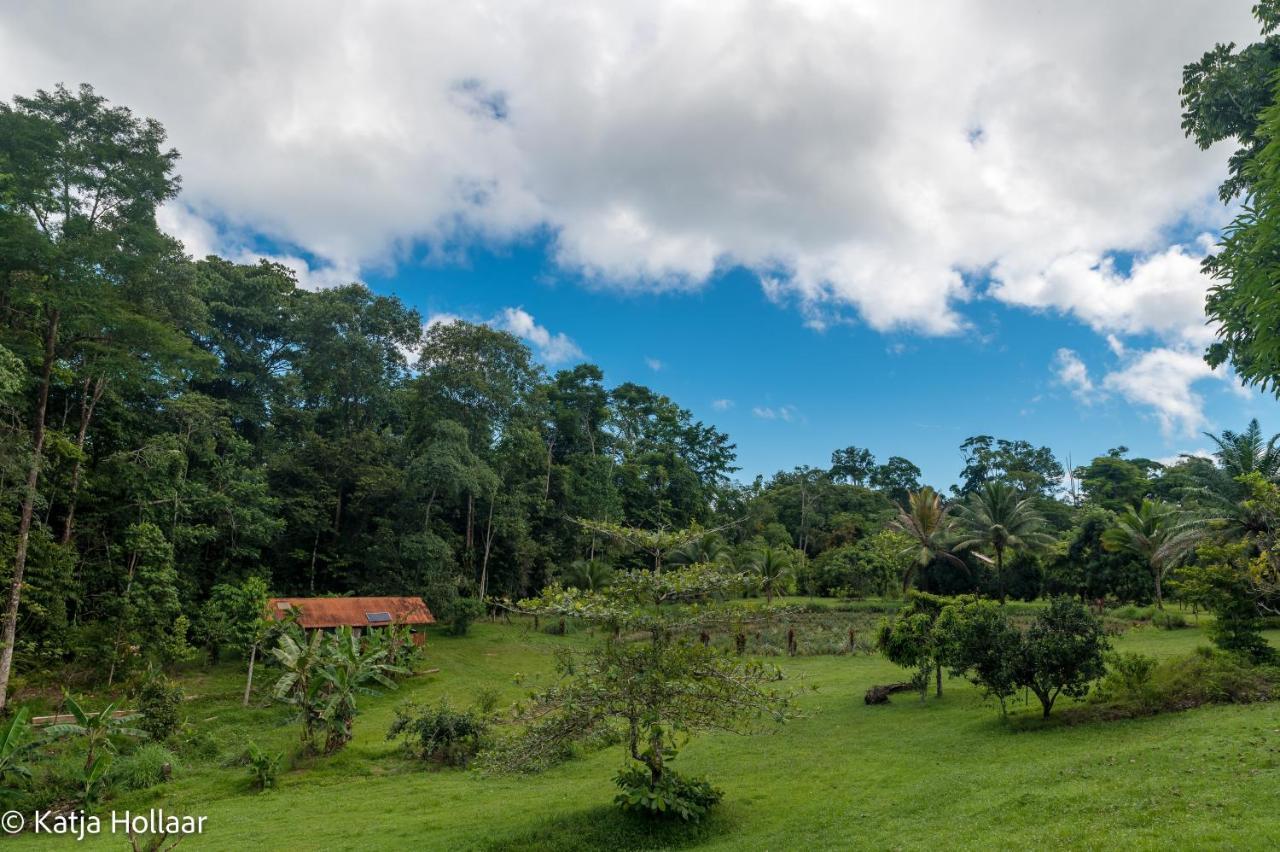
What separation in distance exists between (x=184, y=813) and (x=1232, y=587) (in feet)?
77.7

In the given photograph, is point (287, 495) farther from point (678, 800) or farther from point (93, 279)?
point (678, 800)

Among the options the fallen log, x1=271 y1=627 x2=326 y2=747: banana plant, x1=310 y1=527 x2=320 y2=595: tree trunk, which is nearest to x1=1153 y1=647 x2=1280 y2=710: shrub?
the fallen log

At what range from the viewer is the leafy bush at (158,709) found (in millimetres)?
17891

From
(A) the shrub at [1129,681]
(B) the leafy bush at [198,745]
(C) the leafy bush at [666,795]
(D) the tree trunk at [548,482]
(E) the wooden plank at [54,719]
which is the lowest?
(B) the leafy bush at [198,745]

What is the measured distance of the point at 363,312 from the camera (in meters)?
44.0

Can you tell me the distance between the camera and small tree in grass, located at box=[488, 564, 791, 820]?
32.3 ft

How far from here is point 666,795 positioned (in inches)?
416

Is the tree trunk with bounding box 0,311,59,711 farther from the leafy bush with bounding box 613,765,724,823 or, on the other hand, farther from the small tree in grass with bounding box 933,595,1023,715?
the small tree in grass with bounding box 933,595,1023,715

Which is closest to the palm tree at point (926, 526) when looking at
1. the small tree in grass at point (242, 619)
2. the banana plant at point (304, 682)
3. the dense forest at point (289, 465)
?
the dense forest at point (289, 465)

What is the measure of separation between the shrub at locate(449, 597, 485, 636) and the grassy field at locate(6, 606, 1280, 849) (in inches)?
598

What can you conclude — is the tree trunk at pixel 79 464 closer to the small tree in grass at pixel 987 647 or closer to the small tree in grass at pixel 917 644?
the small tree in grass at pixel 917 644

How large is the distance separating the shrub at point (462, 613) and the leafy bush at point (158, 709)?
55.3 feet

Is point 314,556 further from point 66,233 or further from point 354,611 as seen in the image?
point 66,233

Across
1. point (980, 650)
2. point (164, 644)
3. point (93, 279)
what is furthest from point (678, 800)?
point (93, 279)
